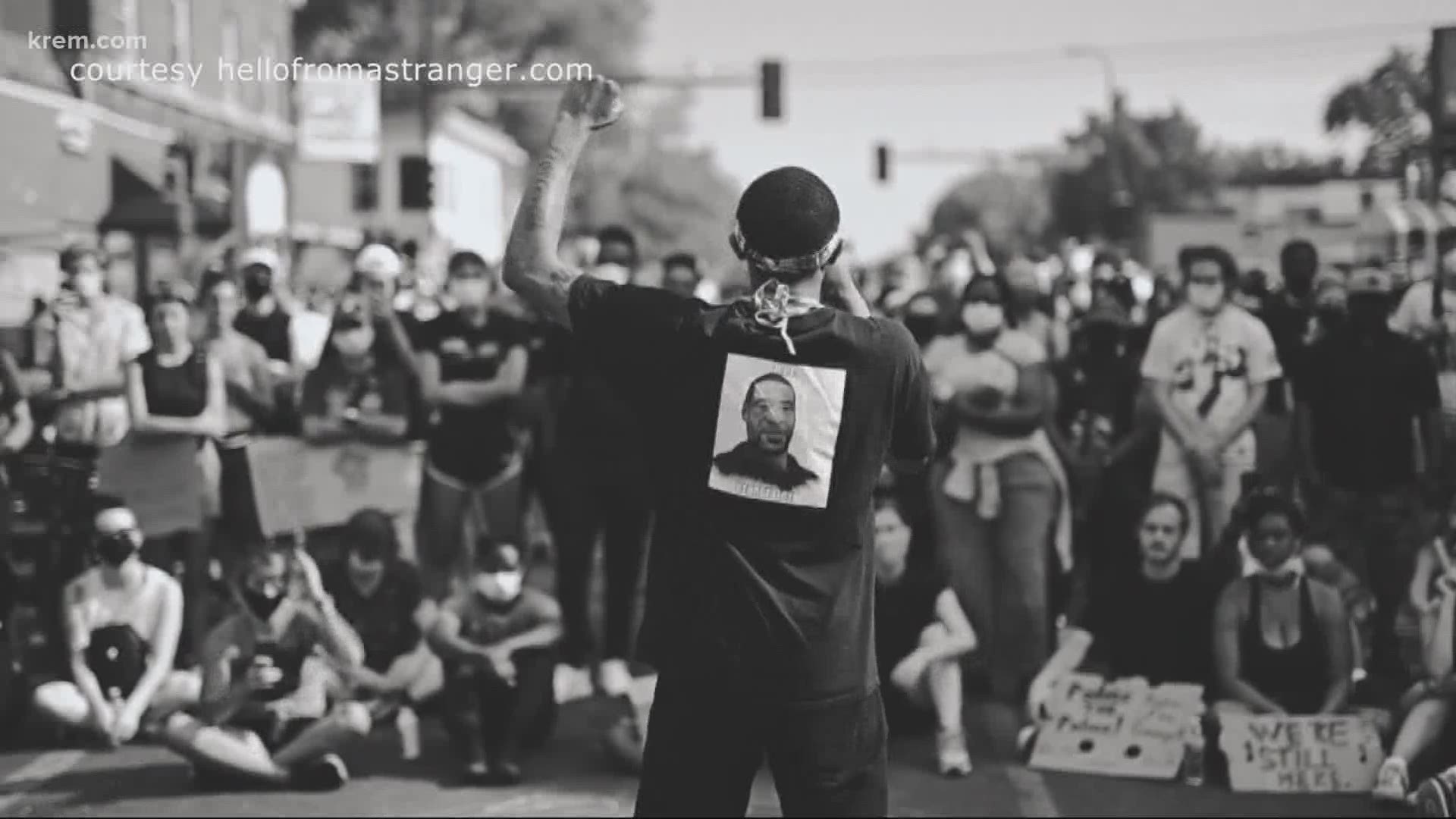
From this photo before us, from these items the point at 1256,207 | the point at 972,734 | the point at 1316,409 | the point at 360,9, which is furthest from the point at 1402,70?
the point at 360,9

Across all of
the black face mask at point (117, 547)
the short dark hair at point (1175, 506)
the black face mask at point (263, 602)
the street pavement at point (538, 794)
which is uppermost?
the short dark hair at point (1175, 506)

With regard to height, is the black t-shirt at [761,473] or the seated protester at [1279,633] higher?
the black t-shirt at [761,473]

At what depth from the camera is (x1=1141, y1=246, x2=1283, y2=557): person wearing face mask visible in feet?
30.4

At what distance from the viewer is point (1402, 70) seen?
939 inches

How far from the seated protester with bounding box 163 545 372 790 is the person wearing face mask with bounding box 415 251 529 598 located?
2.59ft

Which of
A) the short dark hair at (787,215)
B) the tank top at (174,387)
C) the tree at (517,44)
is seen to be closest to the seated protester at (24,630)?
the tank top at (174,387)

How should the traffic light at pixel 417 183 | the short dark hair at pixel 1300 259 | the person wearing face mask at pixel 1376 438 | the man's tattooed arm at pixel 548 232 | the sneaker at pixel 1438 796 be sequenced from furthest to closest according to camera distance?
the traffic light at pixel 417 183
the short dark hair at pixel 1300 259
the person wearing face mask at pixel 1376 438
the sneaker at pixel 1438 796
the man's tattooed arm at pixel 548 232

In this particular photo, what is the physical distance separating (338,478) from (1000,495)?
3.12 metres

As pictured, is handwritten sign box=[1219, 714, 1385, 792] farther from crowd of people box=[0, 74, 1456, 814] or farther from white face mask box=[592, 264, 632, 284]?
white face mask box=[592, 264, 632, 284]

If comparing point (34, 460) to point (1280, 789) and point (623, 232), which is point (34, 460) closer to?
point (623, 232)

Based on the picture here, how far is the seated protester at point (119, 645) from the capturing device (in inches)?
337

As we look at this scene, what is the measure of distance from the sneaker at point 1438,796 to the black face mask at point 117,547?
16.8ft

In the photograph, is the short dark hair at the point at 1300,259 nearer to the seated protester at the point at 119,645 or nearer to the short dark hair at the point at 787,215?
the seated protester at the point at 119,645

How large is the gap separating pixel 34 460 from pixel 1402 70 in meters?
18.1
